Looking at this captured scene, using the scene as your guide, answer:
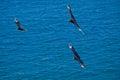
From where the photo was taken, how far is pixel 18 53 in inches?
1857

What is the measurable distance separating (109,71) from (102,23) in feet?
50.4

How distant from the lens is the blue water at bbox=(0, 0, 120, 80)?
41.8m

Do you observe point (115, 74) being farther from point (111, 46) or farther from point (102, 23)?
point (102, 23)

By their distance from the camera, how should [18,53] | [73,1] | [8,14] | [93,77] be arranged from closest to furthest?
1. [93,77]
2. [18,53]
3. [8,14]
4. [73,1]

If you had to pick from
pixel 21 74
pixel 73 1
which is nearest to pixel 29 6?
pixel 73 1

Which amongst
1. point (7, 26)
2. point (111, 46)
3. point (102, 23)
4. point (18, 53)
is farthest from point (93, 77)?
point (7, 26)

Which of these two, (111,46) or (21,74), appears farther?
(111,46)

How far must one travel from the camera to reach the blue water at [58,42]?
41.8 metres

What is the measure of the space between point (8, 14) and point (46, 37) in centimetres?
1420

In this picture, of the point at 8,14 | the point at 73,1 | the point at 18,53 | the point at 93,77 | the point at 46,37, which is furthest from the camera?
the point at 73,1

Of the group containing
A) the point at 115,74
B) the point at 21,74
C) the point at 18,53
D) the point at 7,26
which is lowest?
the point at 115,74

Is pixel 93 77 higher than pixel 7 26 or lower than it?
lower

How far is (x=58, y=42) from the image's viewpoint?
49.2 meters

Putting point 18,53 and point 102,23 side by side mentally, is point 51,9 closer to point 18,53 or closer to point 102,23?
Answer: point 102,23
